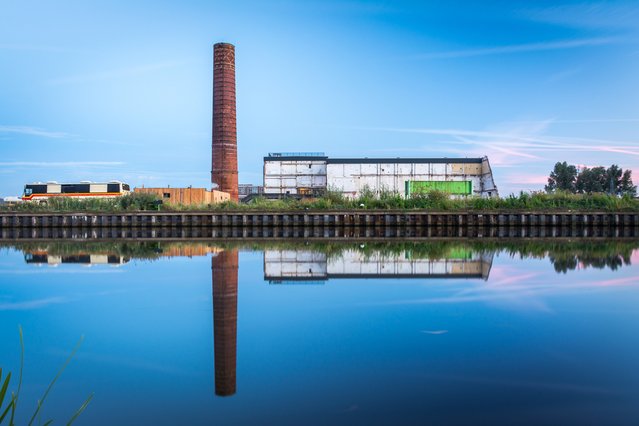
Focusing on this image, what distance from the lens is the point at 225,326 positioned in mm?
6043

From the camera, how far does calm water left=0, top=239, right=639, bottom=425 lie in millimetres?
3732

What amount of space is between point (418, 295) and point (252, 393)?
462cm

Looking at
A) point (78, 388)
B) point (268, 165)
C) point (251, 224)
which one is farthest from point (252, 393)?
point (268, 165)

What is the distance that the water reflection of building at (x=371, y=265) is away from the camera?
10.4m

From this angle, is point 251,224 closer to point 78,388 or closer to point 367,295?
point 367,295

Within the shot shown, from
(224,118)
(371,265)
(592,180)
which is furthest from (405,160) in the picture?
(592,180)

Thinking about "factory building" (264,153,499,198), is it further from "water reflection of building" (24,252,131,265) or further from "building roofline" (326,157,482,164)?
"water reflection of building" (24,252,131,265)

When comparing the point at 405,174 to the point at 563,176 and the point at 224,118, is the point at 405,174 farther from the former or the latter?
the point at 563,176

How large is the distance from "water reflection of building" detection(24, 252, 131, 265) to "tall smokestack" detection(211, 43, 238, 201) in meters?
21.4

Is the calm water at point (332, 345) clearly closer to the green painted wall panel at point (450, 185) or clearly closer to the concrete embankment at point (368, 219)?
the concrete embankment at point (368, 219)

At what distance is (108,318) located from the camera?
6.65 metres

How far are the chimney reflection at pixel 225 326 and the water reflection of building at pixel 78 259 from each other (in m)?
3.27

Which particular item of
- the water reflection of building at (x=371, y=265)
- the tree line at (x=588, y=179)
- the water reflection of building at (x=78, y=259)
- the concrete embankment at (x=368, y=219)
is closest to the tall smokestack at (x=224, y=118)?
the concrete embankment at (x=368, y=219)

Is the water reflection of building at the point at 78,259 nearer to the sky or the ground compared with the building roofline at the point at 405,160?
nearer to the ground
